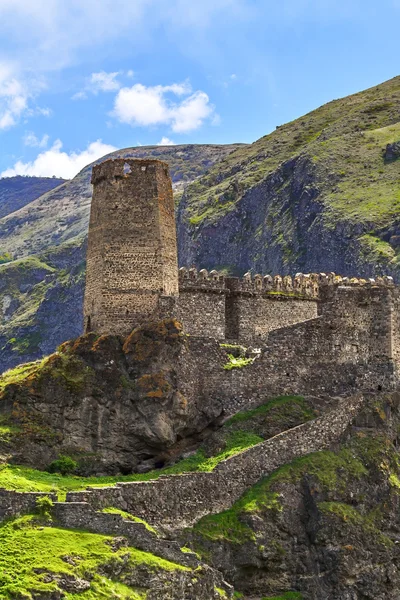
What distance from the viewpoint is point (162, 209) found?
6431 centimetres

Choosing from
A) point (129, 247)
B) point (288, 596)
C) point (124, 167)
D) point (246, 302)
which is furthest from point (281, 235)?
point (288, 596)

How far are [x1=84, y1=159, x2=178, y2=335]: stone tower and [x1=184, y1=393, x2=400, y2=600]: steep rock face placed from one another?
11.8m

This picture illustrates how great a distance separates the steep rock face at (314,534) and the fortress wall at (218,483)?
0.54 meters

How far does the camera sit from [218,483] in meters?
55.7

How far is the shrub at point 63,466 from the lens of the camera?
55.8 meters

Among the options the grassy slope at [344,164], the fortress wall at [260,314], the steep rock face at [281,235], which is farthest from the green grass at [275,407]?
the grassy slope at [344,164]

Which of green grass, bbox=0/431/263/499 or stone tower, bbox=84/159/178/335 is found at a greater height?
stone tower, bbox=84/159/178/335

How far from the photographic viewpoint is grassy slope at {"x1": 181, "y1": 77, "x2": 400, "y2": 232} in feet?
510

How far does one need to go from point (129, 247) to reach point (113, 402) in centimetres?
879

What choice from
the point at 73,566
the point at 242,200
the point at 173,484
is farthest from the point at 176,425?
the point at 242,200

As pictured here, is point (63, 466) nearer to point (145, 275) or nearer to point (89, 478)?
point (89, 478)

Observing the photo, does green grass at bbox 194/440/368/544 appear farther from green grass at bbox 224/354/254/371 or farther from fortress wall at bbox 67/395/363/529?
green grass at bbox 224/354/254/371

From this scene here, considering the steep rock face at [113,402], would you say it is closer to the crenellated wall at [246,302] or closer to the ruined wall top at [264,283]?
the crenellated wall at [246,302]

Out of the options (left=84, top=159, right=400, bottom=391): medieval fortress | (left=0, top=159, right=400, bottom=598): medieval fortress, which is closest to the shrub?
(left=0, top=159, right=400, bottom=598): medieval fortress
